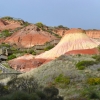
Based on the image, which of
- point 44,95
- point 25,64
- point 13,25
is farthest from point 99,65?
point 13,25

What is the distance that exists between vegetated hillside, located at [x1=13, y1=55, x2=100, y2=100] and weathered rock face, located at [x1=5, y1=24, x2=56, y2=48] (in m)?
62.5

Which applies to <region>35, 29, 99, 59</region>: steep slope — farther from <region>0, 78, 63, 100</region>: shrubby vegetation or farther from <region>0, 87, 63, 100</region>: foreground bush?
<region>0, 87, 63, 100</region>: foreground bush

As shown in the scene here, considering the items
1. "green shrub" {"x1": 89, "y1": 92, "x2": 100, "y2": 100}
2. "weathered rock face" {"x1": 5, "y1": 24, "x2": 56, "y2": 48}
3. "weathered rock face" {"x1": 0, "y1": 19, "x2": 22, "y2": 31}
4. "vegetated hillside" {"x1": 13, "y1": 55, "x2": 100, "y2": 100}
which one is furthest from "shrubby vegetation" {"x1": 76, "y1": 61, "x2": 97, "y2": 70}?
"weathered rock face" {"x1": 0, "y1": 19, "x2": 22, "y2": 31}

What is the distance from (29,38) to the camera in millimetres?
110812

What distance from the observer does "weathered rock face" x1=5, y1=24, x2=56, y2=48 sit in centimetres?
11019

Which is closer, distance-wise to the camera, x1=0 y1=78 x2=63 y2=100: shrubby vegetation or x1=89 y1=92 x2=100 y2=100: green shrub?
x1=0 y1=78 x2=63 y2=100: shrubby vegetation

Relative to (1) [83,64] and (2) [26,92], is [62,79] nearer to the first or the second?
(1) [83,64]

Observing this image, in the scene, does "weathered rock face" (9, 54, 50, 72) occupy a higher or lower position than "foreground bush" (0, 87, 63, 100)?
lower

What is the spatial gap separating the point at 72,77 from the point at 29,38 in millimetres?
72387

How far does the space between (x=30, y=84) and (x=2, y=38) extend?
90.0 m

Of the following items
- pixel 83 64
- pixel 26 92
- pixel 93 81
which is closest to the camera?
pixel 26 92

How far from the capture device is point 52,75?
1601 inches

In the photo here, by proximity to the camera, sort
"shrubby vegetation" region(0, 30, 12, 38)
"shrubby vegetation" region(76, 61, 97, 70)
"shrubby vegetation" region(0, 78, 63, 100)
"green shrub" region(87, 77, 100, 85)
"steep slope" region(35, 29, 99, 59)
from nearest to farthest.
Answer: "shrubby vegetation" region(0, 78, 63, 100) < "green shrub" region(87, 77, 100, 85) < "shrubby vegetation" region(76, 61, 97, 70) < "steep slope" region(35, 29, 99, 59) < "shrubby vegetation" region(0, 30, 12, 38)

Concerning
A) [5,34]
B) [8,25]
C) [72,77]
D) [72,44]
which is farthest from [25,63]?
[8,25]
